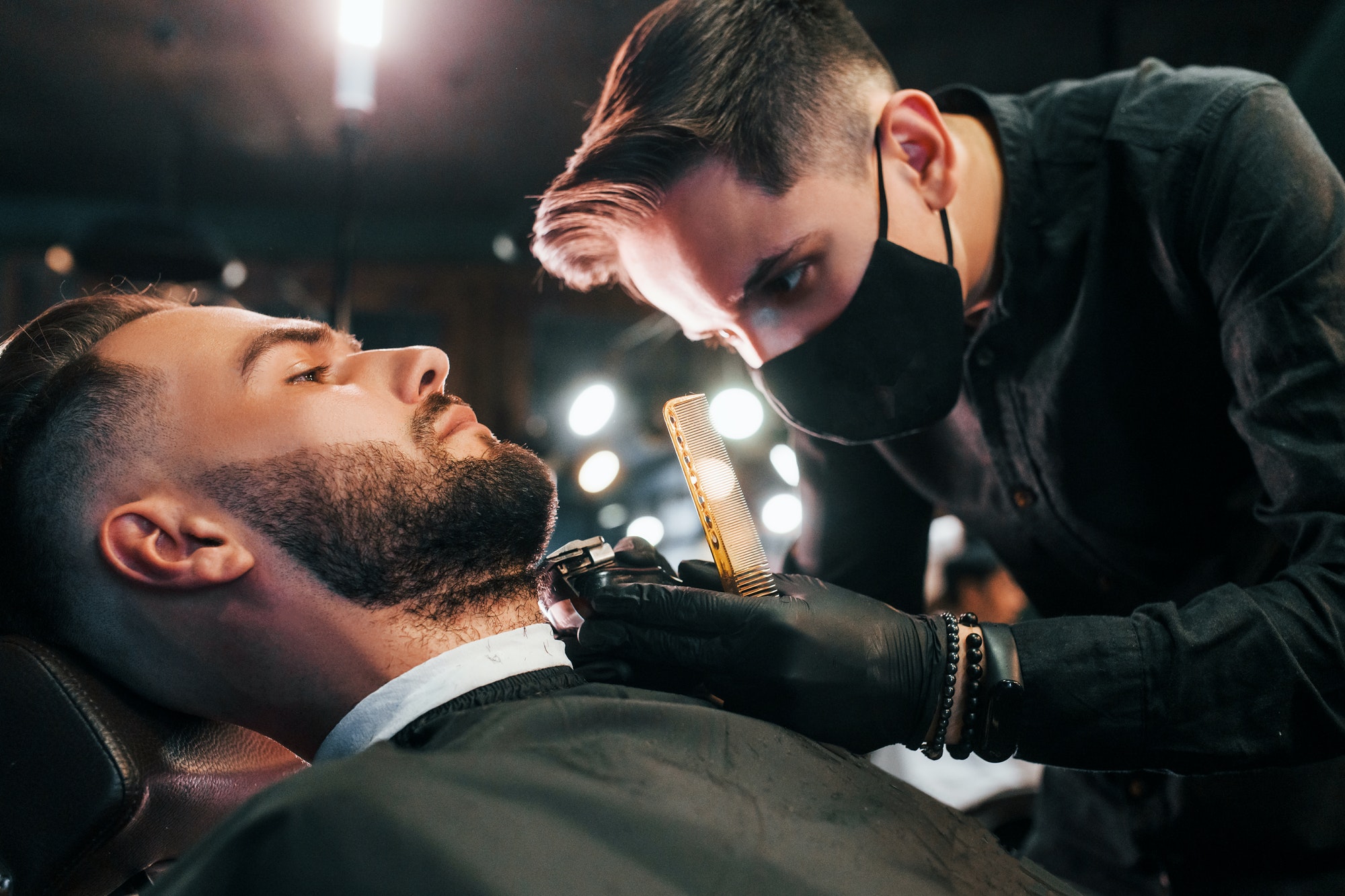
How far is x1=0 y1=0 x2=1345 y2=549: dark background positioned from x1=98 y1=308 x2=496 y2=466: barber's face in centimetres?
169

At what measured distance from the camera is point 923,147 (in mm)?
1506

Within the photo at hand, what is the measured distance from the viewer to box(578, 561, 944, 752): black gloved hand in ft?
3.67

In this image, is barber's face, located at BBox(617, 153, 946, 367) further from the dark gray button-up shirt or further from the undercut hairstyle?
the undercut hairstyle

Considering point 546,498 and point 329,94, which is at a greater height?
point 329,94

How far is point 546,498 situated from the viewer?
4.37ft

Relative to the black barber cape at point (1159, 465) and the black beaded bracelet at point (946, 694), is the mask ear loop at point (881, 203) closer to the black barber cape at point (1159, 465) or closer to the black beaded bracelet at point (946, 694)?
the black barber cape at point (1159, 465)

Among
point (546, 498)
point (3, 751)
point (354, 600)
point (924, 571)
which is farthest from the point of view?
point (924, 571)

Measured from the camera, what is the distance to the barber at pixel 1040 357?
1.15 metres

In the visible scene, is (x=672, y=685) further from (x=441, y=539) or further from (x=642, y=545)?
(x=441, y=539)

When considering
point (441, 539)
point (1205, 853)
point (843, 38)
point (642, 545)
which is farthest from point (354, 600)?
point (1205, 853)

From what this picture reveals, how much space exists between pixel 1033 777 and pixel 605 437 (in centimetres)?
216

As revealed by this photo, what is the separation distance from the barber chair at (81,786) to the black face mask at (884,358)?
3.59ft

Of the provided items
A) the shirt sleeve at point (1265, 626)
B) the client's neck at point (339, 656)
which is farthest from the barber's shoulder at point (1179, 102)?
the client's neck at point (339, 656)

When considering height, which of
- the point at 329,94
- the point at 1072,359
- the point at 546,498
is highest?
the point at 329,94
